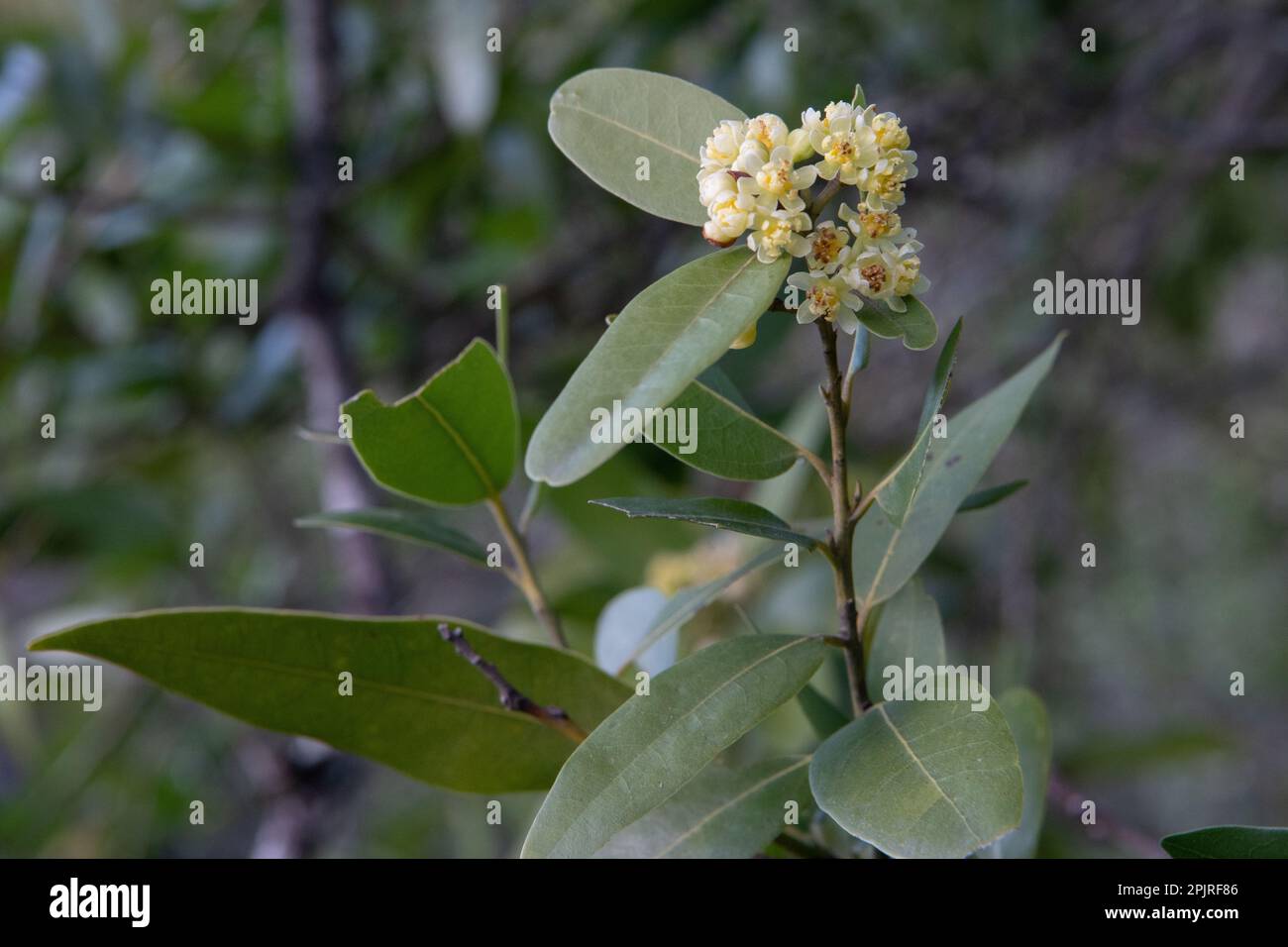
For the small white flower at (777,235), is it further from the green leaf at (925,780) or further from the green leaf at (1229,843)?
the green leaf at (1229,843)

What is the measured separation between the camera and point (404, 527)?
2.21 ft

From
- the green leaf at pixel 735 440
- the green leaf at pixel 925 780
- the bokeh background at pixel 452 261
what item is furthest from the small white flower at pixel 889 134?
the bokeh background at pixel 452 261

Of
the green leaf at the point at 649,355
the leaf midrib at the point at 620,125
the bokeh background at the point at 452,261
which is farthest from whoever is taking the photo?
the bokeh background at the point at 452,261

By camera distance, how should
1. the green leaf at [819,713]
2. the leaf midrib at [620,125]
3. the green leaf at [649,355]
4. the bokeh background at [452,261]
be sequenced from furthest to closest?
the bokeh background at [452,261]
the green leaf at [819,713]
the leaf midrib at [620,125]
the green leaf at [649,355]

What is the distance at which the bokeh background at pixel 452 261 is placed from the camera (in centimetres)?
151

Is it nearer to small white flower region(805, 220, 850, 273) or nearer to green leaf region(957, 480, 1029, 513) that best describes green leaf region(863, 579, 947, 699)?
green leaf region(957, 480, 1029, 513)

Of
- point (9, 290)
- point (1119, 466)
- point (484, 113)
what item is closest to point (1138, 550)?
point (1119, 466)

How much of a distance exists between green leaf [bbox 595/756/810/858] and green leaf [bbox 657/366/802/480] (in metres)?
0.16

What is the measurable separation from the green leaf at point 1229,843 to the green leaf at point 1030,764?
125 millimetres

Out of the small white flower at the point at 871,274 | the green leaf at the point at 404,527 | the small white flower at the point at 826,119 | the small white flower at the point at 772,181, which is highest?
the small white flower at the point at 826,119

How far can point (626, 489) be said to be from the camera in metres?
1.18

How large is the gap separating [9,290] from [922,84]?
1.55 metres

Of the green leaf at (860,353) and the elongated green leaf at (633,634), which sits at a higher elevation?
the green leaf at (860,353)
